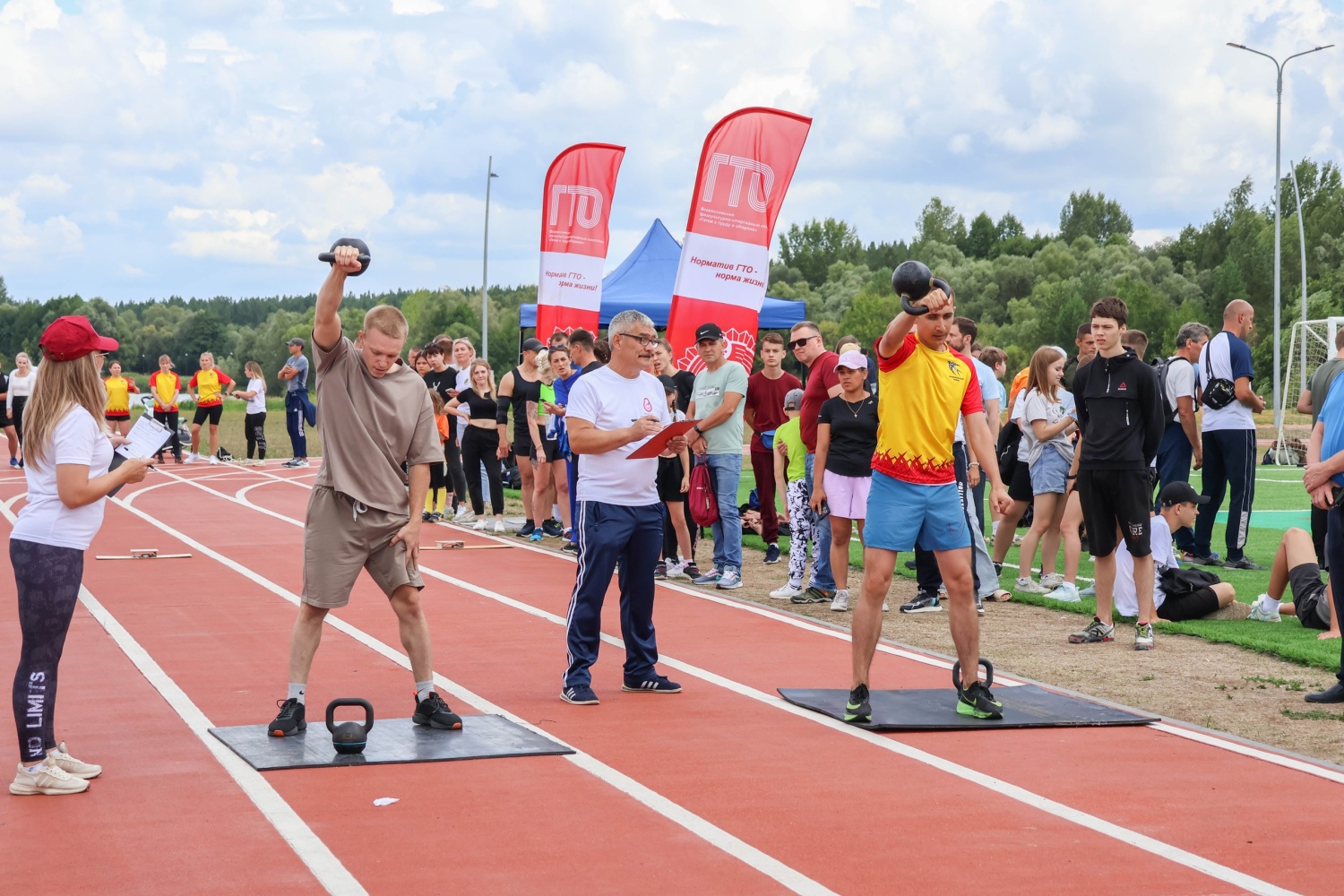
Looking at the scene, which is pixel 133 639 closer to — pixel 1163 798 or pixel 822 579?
pixel 822 579

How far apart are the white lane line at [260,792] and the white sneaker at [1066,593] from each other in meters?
6.49

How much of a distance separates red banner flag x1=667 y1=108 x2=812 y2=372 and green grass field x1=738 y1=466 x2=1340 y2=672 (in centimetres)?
239

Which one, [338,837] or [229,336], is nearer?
[338,837]

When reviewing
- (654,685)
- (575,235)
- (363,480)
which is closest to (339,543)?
(363,480)

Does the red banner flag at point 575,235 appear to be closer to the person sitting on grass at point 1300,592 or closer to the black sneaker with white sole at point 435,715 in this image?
the person sitting on grass at point 1300,592

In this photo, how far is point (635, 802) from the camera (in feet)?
18.2

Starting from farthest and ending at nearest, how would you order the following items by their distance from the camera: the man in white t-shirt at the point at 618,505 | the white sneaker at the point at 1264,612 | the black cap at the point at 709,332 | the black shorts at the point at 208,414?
the black shorts at the point at 208,414
the black cap at the point at 709,332
the white sneaker at the point at 1264,612
the man in white t-shirt at the point at 618,505

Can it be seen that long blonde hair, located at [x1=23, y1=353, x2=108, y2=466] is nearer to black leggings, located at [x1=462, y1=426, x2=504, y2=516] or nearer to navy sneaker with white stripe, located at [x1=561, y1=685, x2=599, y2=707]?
navy sneaker with white stripe, located at [x1=561, y1=685, x2=599, y2=707]

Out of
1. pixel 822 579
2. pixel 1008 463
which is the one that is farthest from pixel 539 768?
pixel 1008 463

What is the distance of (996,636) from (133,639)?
5757 millimetres

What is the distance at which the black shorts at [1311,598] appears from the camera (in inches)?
372

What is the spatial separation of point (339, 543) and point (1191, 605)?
20.6 feet

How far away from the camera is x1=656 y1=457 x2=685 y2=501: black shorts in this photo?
12148 mm

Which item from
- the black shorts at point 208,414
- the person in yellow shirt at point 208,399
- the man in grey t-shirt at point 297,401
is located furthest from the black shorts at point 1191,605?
the black shorts at point 208,414
